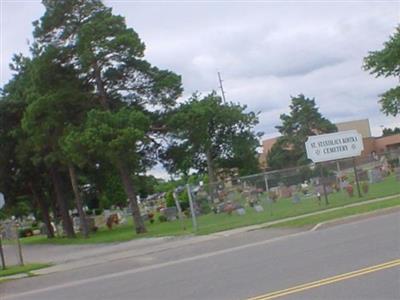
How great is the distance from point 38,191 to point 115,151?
25.3 m

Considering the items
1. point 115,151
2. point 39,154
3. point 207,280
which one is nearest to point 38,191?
point 39,154

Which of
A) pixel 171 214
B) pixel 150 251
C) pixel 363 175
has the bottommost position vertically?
pixel 150 251

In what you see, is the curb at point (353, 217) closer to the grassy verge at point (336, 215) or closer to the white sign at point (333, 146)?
the grassy verge at point (336, 215)

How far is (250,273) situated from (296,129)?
82453 mm

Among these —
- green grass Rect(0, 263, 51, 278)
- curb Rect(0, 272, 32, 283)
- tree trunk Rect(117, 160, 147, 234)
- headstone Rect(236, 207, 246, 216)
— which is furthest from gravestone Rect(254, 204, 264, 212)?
curb Rect(0, 272, 32, 283)

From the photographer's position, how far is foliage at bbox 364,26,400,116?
56656mm

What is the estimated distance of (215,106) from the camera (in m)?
40.0

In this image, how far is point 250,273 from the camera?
38.6 ft

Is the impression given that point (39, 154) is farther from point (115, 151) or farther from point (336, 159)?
point (336, 159)

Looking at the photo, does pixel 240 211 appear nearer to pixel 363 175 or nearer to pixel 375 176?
pixel 363 175

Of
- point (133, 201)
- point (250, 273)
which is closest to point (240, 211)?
point (133, 201)

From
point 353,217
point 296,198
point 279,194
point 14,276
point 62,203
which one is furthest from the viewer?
point 62,203

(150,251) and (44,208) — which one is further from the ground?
(44,208)

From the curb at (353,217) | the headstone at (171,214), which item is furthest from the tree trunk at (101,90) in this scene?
the curb at (353,217)
